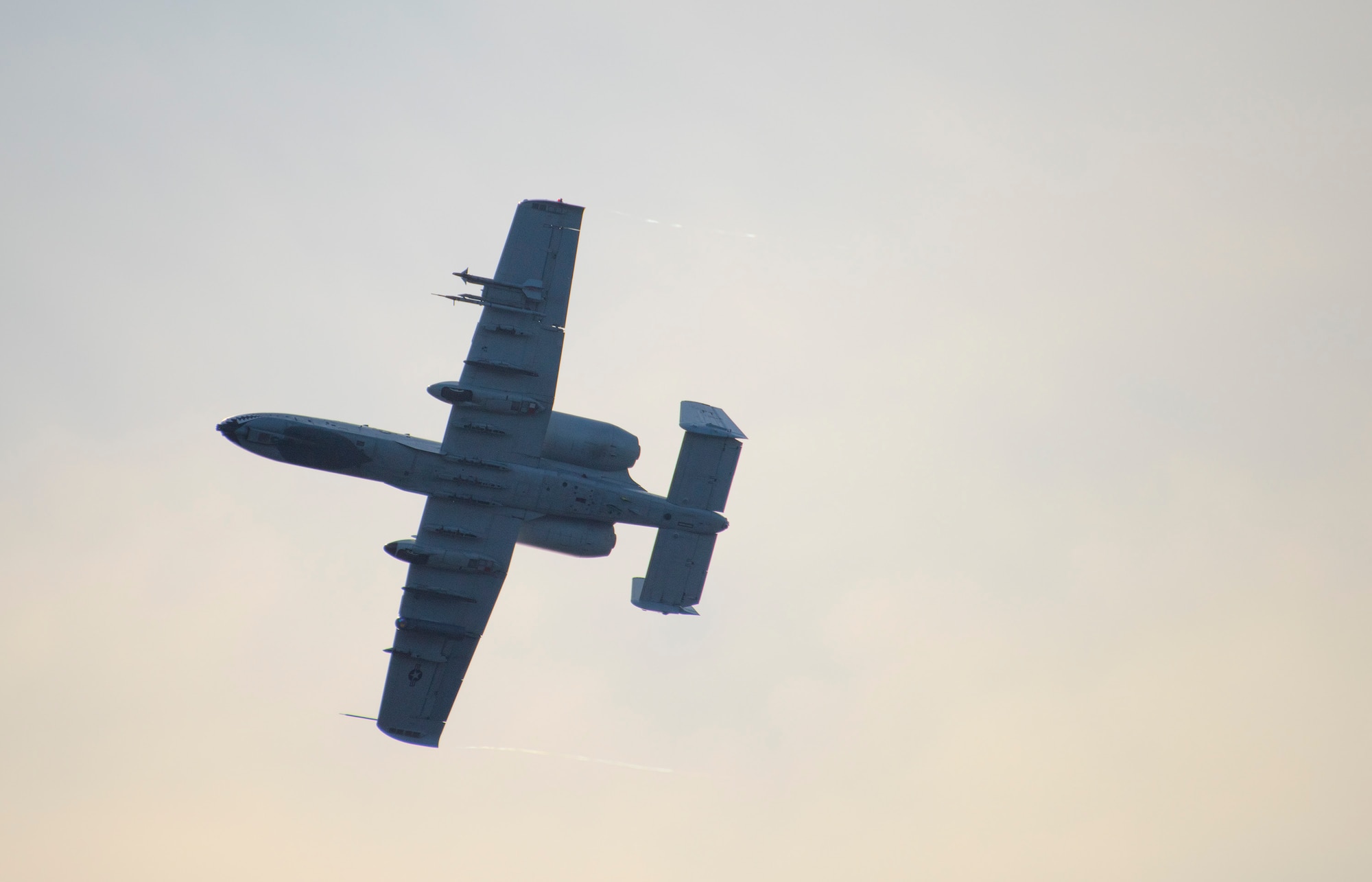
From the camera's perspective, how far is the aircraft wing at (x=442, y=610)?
48.0 meters

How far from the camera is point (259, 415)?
154 ft

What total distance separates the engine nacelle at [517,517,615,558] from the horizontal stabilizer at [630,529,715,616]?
2.20m

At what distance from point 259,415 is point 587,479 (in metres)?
12.6

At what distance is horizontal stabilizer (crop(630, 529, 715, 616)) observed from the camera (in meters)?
49.2

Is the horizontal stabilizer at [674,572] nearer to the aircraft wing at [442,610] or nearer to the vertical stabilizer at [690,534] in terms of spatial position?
the vertical stabilizer at [690,534]

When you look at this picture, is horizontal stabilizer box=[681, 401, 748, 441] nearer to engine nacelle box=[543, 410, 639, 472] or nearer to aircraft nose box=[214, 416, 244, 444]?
engine nacelle box=[543, 410, 639, 472]

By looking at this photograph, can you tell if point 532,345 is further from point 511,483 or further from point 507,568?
point 507,568

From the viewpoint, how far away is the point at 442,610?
48.7 meters

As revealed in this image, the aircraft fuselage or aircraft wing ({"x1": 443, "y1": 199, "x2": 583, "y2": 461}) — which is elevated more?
aircraft wing ({"x1": 443, "y1": 199, "x2": 583, "y2": 461})

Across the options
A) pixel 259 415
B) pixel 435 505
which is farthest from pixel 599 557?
pixel 259 415

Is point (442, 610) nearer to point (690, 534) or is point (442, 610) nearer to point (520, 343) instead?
point (690, 534)

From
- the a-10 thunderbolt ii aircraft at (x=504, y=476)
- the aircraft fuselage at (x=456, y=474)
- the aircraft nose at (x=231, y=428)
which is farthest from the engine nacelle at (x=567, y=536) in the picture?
the aircraft nose at (x=231, y=428)

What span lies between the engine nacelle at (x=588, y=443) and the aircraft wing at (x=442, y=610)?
10.5 feet

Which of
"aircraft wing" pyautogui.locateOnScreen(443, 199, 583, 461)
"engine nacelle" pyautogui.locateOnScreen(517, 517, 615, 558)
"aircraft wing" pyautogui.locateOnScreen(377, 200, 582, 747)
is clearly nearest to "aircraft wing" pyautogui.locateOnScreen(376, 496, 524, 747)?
"aircraft wing" pyautogui.locateOnScreen(377, 200, 582, 747)
